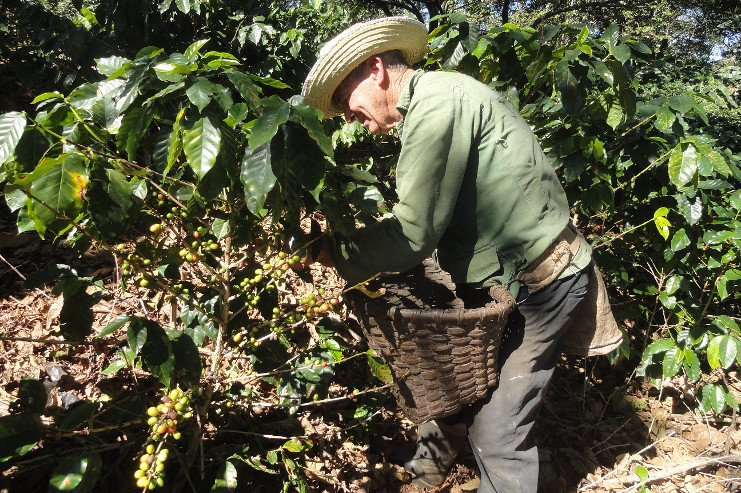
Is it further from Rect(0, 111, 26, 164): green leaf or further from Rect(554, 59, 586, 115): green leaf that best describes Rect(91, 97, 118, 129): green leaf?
Rect(554, 59, 586, 115): green leaf

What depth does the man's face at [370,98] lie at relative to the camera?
6.20 ft

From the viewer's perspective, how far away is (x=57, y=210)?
1052mm

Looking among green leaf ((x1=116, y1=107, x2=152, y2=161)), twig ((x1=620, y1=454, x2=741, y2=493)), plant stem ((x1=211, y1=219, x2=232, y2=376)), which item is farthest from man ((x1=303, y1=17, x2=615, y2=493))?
twig ((x1=620, y1=454, x2=741, y2=493))

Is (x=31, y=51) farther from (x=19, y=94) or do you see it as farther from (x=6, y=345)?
(x=6, y=345)

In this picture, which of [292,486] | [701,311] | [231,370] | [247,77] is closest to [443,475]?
[292,486]

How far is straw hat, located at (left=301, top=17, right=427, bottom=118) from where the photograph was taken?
5.88 ft

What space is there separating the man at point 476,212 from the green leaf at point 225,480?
0.76 meters

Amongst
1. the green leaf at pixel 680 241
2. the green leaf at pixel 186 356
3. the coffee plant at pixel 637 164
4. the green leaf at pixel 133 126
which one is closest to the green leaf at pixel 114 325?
the green leaf at pixel 186 356

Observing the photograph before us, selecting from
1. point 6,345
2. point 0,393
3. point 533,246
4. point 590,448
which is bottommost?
point 590,448

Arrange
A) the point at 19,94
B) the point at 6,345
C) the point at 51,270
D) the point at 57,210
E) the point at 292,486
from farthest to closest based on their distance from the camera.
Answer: the point at 19,94, the point at 6,345, the point at 292,486, the point at 51,270, the point at 57,210

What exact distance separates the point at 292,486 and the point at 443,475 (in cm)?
79

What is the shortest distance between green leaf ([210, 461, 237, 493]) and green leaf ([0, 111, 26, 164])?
116 cm

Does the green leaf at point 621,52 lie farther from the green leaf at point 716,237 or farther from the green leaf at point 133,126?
the green leaf at point 133,126

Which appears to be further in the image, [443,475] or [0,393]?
[443,475]
